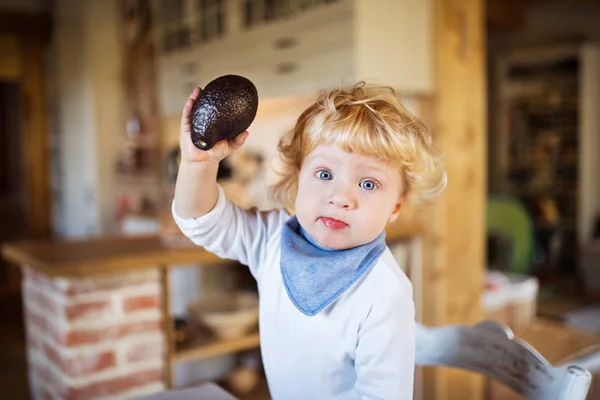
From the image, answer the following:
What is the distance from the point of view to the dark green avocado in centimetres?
67

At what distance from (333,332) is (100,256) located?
1.07 meters

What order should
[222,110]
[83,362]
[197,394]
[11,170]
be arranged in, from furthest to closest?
[11,170]
[83,362]
[197,394]
[222,110]

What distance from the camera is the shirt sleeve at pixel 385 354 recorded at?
0.71 m

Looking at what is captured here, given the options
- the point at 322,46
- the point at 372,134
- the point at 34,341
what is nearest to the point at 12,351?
the point at 34,341

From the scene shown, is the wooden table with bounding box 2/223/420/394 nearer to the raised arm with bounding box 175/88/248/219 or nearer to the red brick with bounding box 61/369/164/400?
the red brick with bounding box 61/369/164/400

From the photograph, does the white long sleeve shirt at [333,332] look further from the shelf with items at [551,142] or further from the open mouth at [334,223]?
the shelf with items at [551,142]

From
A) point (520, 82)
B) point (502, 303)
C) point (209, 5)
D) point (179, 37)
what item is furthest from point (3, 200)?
A: point (520, 82)

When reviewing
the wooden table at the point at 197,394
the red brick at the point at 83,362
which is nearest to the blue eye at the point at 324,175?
the wooden table at the point at 197,394

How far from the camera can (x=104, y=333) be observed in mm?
1590

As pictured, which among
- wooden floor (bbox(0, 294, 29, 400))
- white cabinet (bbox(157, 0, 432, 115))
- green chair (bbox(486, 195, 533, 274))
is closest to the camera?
white cabinet (bbox(157, 0, 432, 115))

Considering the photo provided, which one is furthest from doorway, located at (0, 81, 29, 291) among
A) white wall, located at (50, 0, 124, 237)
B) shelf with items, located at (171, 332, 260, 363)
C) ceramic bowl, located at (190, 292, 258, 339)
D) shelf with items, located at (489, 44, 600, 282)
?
shelf with items, located at (489, 44, 600, 282)

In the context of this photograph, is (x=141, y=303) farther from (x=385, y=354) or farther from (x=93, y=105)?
(x=93, y=105)

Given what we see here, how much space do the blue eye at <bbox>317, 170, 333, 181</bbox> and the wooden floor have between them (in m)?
2.41

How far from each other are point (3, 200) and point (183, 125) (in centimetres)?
496
